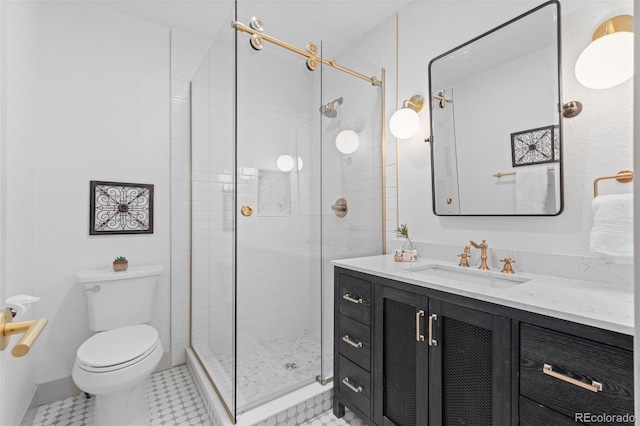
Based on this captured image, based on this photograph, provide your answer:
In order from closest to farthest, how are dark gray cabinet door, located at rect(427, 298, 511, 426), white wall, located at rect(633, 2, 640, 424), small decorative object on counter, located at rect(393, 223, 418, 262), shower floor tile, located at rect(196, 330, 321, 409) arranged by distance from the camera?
white wall, located at rect(633, 2, 640, 424)
dark gray cabinet door, located at rect(427, 298, 511, 426)
shower floor tile, located at rect(196, 330, 321, 409)
small decorative object on counter, located at rect(393, 223, 418, 262)

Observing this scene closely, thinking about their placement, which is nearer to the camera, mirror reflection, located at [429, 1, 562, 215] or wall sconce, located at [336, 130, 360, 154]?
mirror reflection, located at [429, 1, 562, 215]

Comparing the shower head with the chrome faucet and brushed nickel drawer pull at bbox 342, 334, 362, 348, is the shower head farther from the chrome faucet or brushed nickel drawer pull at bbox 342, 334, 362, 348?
brushed nickel drawer pull at bbox 342, 334, 362, 348

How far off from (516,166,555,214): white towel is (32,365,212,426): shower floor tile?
202 cm

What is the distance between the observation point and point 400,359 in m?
1.35

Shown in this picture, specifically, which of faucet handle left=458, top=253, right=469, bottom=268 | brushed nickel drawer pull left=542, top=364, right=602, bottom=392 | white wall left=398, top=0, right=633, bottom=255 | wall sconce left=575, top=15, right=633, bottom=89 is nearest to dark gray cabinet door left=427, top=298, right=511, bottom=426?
brushed nickel drawer pull left=542, top=364, right=602, bottom=392

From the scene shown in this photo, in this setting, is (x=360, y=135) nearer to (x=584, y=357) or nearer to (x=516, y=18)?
(x=516, y=18)

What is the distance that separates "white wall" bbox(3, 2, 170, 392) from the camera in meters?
1.85

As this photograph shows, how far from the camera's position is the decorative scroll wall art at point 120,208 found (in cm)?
202

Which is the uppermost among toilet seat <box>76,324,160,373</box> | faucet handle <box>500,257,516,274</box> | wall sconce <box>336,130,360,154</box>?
wall sconce <box>336,130,360,154</box>

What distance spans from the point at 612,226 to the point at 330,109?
1.50 metres

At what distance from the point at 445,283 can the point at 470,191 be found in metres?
0.68

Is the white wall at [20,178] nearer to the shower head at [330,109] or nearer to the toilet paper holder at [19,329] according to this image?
the toilet paper holder at [19,329]

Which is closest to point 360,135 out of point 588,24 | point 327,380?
point 588,24

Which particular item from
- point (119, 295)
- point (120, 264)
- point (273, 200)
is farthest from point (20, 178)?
point (273, 200)
